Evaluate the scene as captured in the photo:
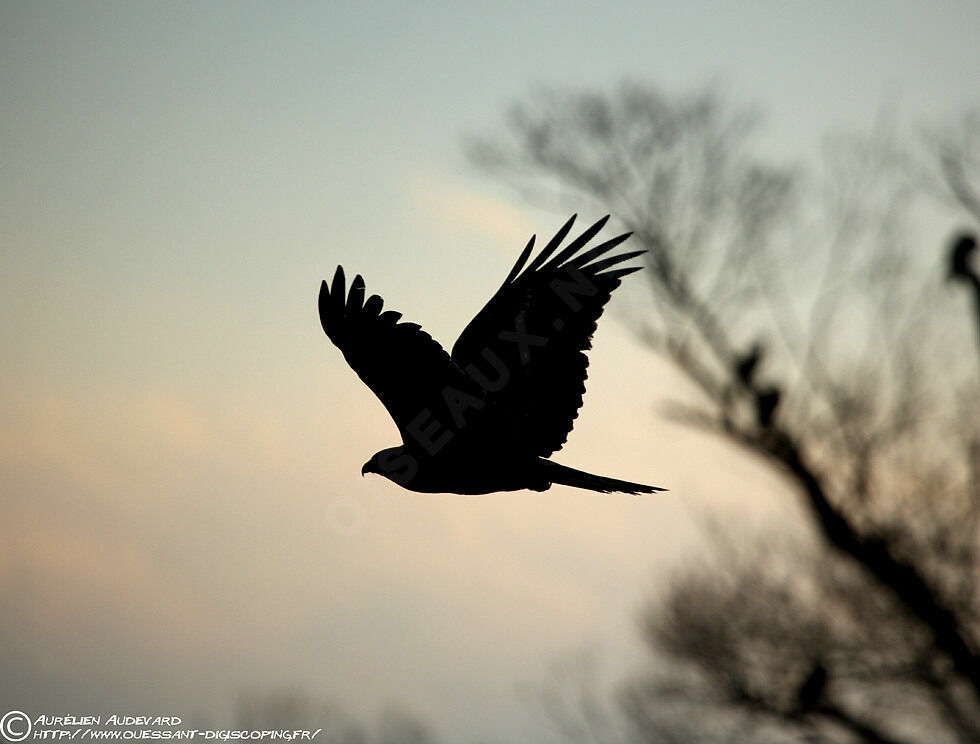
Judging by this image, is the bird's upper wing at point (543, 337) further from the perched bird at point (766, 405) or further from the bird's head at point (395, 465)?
the perched bird at point (766, 405)

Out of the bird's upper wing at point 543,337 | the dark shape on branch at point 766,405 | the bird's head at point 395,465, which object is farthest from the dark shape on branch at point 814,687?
the bird's head at point 395,465

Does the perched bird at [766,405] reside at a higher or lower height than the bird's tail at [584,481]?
higher

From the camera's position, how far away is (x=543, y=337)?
5.77m

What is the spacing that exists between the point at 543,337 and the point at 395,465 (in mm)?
1318

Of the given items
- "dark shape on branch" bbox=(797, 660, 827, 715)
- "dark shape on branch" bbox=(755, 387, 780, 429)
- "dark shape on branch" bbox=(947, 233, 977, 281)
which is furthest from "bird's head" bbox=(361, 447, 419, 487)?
"dark shape on branch" bbox=(797, 660, 827, 715)

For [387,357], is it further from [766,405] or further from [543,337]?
[766,405]

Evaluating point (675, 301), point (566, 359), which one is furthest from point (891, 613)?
point (566, 359)

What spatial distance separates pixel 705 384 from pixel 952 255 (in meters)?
3.37

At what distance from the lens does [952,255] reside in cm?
763

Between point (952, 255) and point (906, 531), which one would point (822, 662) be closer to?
point (906, 531)

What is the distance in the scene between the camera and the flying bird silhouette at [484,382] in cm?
483

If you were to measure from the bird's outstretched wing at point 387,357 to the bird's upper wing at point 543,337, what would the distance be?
26.7 inches

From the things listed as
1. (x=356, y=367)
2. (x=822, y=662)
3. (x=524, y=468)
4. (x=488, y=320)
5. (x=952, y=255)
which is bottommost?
(x=822, y=662)

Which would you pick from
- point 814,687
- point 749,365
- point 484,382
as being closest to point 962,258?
point 749,365
